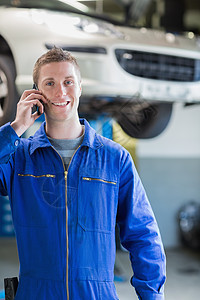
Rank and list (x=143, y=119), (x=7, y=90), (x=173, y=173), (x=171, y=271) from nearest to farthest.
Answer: (x=7, y=90)
(x=143, y=119)
(x=171, y=271)
(x=173, y=173)

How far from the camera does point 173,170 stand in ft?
8.77

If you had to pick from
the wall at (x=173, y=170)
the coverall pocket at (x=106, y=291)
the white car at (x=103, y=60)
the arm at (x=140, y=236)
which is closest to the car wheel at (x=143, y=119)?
the white car at (x=103, y=60)

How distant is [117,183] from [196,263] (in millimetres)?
1637

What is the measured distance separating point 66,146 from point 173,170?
1914mm

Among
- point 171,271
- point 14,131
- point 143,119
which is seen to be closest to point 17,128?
point 14,131

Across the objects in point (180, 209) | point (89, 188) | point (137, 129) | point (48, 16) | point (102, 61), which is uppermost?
point (48, 16)

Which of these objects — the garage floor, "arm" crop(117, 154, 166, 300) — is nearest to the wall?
the garage floor

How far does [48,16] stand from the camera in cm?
136

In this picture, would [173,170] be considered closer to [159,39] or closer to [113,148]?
[159,39]

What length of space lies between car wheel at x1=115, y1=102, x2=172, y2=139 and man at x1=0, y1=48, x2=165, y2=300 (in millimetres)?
473

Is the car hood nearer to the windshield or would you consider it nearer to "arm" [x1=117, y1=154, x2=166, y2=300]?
the windshield

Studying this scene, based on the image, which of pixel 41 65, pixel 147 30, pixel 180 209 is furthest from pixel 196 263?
pixel 41 65

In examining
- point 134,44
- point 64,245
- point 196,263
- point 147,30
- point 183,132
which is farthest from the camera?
point 183,132

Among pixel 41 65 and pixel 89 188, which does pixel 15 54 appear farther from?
pixel 89 188
